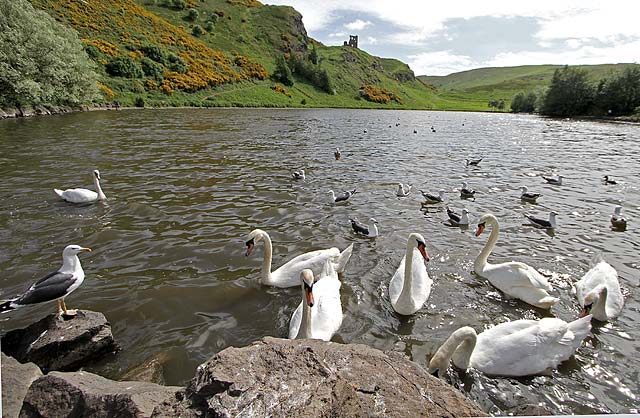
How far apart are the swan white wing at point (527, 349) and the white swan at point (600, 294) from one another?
1.13 metres

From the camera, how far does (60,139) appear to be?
73.2 feet

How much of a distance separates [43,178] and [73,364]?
1294 centimetres

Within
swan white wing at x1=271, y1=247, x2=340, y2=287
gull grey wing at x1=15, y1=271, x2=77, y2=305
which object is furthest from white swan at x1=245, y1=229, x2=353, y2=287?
gull grey wing at x1=15, y1=271, x2=77, y2=305

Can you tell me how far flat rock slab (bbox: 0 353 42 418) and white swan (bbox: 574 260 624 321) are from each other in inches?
333

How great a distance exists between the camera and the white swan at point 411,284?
20.4 ft

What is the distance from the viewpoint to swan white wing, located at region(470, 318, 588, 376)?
488cm

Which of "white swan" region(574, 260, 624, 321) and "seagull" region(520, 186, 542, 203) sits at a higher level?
"seagull" region(520, 186, 542, 203)

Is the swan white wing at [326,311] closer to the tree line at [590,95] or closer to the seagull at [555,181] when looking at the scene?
the seagull at [555,181]

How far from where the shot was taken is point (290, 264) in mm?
7375

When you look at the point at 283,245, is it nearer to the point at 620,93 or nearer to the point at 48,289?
the point at 48,289

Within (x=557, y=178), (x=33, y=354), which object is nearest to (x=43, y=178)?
(x=33, y=354)

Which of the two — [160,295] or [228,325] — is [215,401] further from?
[160,295]

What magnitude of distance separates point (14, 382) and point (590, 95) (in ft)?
318

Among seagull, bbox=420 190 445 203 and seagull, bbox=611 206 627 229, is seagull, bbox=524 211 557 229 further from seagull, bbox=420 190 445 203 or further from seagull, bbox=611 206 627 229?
seagull, bbox=420 190 445 203
